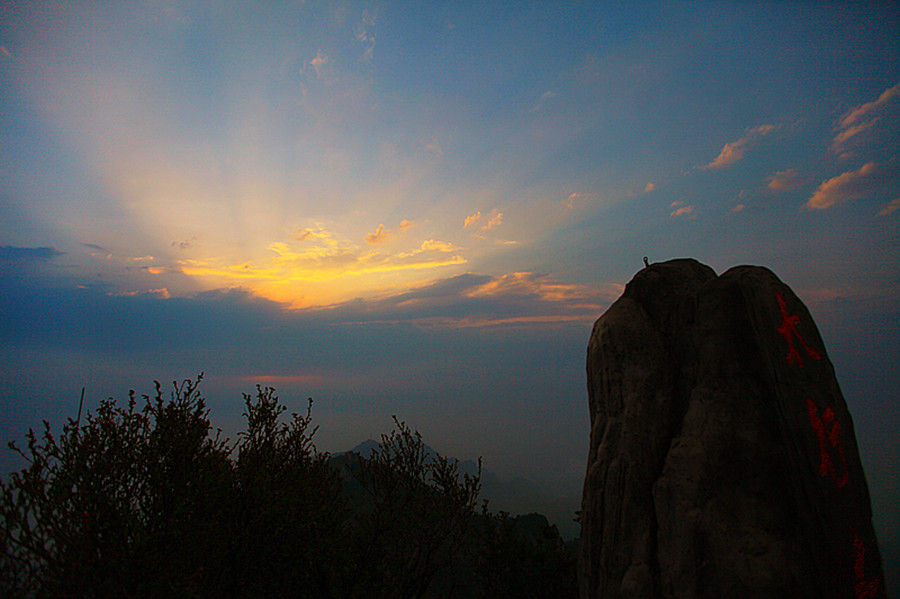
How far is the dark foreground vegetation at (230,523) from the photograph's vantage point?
33.9ft

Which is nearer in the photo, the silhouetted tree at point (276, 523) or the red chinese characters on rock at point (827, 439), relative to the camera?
the red chinese characters on rock at point (827, 439)

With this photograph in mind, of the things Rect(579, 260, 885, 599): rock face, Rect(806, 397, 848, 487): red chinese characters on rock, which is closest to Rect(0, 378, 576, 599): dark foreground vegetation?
Rect(579, 260, 885, 599): rock face

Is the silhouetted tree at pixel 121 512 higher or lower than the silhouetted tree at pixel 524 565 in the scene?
higher

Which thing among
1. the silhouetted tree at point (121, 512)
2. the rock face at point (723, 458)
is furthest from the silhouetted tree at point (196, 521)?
the rock face at point (723, 458)

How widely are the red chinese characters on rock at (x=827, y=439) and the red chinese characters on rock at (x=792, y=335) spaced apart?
44.0 inches

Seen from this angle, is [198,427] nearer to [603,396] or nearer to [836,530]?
[603,396]

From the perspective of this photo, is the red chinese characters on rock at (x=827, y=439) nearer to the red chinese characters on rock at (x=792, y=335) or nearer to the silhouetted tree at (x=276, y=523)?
the red chinese characters on rock at (x=792, y=335)

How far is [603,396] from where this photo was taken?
12.8 metres

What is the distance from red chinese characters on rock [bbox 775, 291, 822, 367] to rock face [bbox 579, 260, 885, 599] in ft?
0.12

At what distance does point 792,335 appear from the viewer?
1105cm

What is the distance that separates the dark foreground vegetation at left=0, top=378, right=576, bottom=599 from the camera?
10336 mm

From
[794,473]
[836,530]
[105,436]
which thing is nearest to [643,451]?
[794,473]

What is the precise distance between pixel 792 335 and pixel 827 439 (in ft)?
9.12

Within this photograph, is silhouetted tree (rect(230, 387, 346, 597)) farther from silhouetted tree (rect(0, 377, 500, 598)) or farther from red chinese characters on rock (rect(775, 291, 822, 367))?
red chinese characters on rock (rect(775, 291, 822, 367))
